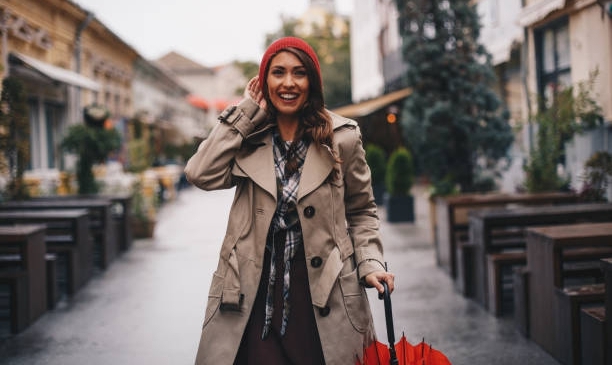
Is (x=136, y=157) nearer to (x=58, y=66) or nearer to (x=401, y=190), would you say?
(x=58, y=66)

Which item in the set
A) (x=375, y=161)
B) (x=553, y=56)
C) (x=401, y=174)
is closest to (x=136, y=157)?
(x=375, y=161)

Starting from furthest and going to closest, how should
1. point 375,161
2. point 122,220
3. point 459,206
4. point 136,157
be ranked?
1. point 375,161
2. point 136,157
3. point 122,220
4. point 459,206

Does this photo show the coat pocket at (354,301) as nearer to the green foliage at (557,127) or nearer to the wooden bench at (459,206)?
the wooden bench at (459,206)

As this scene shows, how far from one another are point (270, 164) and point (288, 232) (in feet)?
0.87

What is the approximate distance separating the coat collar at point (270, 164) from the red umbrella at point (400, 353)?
493 millimetres

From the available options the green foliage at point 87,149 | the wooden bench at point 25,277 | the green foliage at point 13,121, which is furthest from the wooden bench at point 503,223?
the green foliage at point 87,149

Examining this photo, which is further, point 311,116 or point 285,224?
point 311,116

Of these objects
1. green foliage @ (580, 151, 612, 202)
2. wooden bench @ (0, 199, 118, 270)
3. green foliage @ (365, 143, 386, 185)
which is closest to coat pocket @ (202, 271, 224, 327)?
green foliage @ (580, 151, 612, 202)

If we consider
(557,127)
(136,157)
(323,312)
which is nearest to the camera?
(323,312)

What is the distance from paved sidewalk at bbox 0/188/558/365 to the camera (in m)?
4.62

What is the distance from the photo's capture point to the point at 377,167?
15531 mm

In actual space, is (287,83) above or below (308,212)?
above

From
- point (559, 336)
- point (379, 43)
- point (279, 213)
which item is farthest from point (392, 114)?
point (279, 213)

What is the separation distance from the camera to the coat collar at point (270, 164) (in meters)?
2.31
